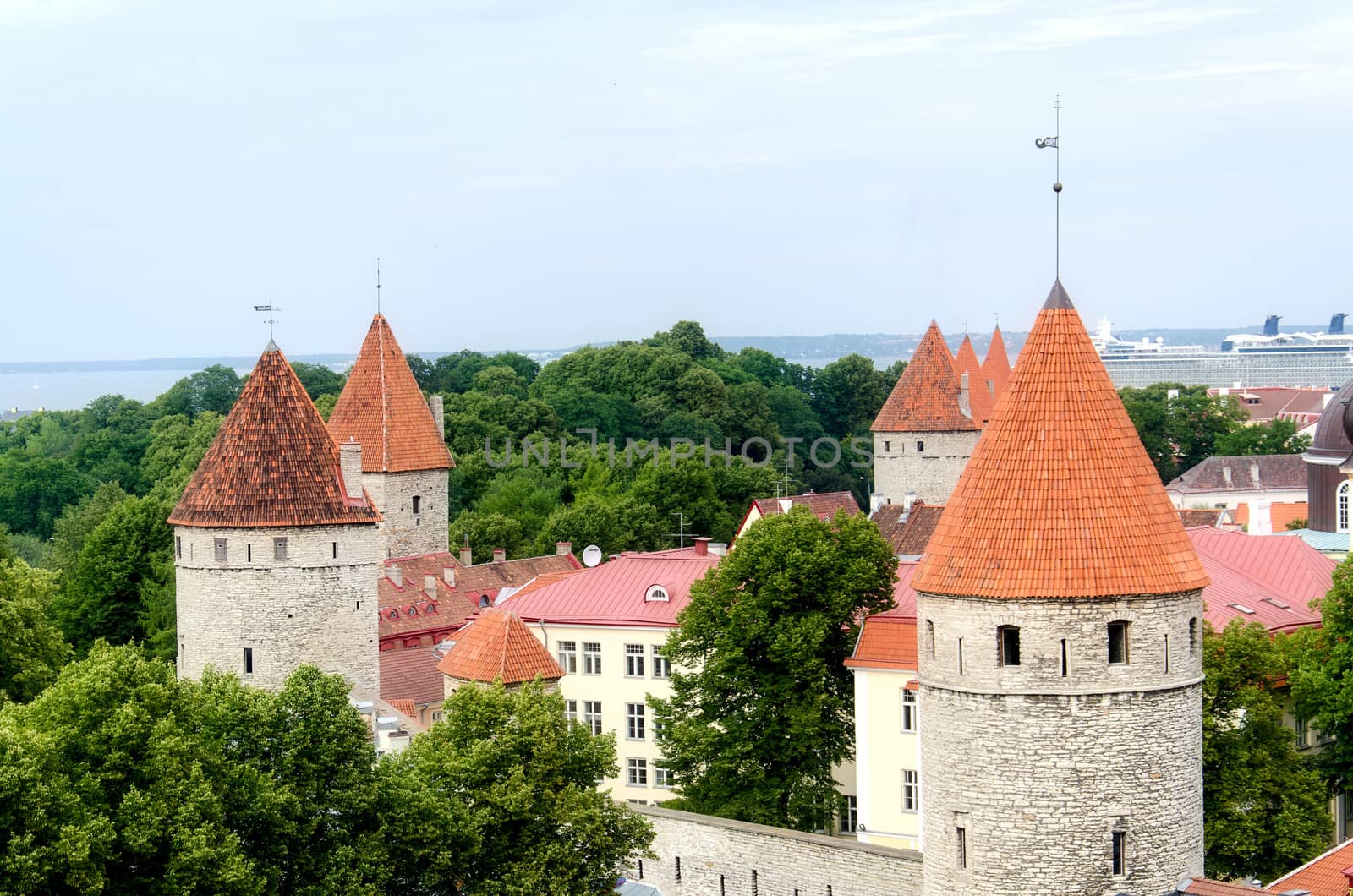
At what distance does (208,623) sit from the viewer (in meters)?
42.9

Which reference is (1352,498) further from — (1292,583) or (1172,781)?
(1172,781)

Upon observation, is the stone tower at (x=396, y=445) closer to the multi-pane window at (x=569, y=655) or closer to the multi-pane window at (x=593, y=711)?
the multi-pane window at (x=569, y=655)

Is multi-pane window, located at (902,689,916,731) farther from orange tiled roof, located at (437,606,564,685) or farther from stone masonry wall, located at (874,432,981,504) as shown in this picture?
stone masonry wall, located at (874,432,981,504)

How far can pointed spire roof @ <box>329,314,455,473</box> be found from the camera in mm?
61000

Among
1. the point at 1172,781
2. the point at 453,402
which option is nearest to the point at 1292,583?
the point at 1172,781

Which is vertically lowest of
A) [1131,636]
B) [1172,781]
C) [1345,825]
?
[1345,825]

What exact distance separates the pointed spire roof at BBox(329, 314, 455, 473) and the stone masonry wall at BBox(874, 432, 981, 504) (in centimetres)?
1924

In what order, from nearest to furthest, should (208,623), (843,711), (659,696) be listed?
(843,711) → (208,623) → (659,696)

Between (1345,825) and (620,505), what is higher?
(620,505)

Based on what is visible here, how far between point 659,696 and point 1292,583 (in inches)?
549

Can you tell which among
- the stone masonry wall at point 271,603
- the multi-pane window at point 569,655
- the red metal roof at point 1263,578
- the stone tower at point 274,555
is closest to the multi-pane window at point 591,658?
the multi-pane window at point 569,655

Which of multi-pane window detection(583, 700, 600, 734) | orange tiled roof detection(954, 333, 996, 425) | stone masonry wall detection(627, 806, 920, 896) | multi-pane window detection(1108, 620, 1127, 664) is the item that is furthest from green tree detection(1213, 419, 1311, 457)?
multi-pane window detection(1108, 620, 1127, 664)

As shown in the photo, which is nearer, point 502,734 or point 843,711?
point 502,734

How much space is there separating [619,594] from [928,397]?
29.3 metres
